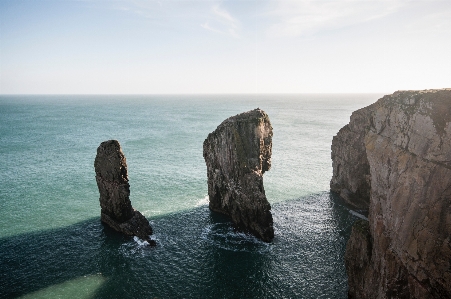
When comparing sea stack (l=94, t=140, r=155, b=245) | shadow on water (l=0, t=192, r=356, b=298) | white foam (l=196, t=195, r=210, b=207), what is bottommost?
shadow on water (l=0, t=192, r=356, b=298)

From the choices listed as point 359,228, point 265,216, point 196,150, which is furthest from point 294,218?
point 196,150

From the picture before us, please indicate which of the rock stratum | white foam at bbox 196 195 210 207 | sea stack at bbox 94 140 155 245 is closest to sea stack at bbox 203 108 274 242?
white foam at bbox 196 195 210 207

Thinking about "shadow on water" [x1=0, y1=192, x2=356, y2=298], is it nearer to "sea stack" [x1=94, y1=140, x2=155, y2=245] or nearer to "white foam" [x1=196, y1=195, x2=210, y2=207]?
"sea stack" [x1=94, y1=140, x2=155, y2=245]

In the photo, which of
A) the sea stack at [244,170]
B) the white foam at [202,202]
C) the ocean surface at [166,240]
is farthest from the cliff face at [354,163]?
the white foam at [202,202]

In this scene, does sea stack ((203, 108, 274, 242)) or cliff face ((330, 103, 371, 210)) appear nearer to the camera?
sea stack ((203, 108, 274, 242))

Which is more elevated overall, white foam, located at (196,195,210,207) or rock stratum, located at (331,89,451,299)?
rock stratum, located at (331,89,451,299)

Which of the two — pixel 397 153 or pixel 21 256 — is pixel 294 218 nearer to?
pixel 397 153

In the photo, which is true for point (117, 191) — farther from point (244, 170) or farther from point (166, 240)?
point (244, 170)
